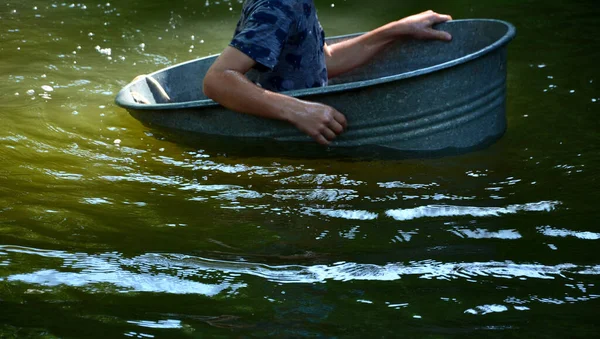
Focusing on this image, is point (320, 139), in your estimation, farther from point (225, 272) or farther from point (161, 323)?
point (161, 323)

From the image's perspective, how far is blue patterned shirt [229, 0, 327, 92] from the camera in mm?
3193

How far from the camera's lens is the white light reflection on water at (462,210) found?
2.77 metres

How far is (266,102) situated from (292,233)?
0.77m

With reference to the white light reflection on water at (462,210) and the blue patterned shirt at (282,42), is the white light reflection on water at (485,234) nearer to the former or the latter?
the white light reflection on water at (462,210)

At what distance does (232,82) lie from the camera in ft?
10.6

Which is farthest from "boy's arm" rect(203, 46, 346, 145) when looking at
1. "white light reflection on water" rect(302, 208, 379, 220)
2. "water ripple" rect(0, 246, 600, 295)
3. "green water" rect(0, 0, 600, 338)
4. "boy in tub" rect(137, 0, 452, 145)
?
"water ripple" rect(0, 246, 600, 295)

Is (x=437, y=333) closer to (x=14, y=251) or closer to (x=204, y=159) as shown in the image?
(x=14, y=251)

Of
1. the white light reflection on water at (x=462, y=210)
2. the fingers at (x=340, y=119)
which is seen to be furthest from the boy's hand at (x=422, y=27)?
the white light reflection on water at (x=462, y=210)

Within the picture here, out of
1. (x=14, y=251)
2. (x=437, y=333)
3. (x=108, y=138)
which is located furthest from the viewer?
(x=108, y=138)

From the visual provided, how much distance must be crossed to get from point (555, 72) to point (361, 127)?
2046 mm

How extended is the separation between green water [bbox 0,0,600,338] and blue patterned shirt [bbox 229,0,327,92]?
1.34 feet

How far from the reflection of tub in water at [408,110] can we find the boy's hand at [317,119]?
0.05 metres

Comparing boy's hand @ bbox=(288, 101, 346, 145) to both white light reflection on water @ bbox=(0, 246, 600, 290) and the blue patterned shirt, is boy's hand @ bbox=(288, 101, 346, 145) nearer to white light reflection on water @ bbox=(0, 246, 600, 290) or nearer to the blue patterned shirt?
the blue patterned shirt

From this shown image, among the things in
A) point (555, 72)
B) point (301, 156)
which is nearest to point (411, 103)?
point (301, 156)
